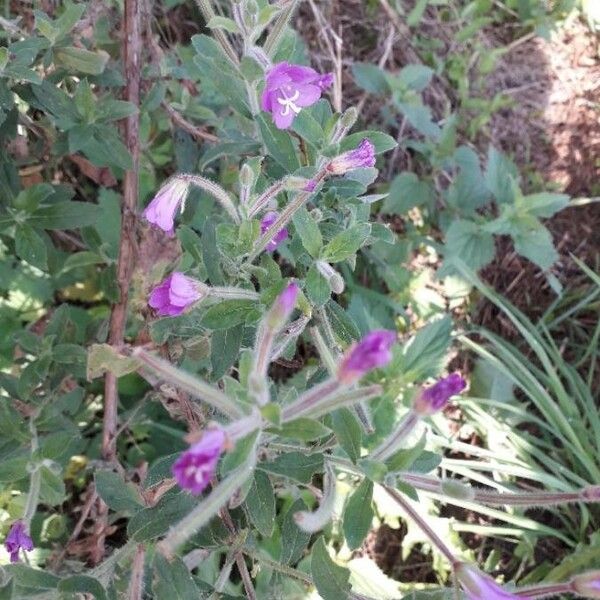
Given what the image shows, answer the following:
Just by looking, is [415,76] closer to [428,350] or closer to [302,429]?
[428,350]

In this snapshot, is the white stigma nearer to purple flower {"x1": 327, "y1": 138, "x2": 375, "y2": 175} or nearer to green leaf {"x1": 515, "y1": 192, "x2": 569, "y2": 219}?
purple flower {"x1": 327, "y1": 138, "x2": 375, "y2": 175}

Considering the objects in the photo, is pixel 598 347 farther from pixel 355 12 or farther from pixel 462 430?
pixel 355 12

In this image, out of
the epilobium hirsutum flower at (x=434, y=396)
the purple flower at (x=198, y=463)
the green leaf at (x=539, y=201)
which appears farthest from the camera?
the green leaf at (x=539, y=201)

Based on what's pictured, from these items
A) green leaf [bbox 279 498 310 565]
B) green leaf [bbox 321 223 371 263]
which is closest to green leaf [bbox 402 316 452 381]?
green leaf [bbox 279 498 310 565]

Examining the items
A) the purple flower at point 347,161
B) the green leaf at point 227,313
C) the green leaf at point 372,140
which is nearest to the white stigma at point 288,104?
the green leaf at point 372,140

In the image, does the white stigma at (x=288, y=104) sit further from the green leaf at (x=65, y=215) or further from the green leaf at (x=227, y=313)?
the green leaf at (x=65, y=215)

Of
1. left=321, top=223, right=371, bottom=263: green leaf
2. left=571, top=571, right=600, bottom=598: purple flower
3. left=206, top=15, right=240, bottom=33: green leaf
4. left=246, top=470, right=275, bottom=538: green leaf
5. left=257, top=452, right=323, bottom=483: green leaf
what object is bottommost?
left=246, top=470, right=275, bottom=538: green leaf
